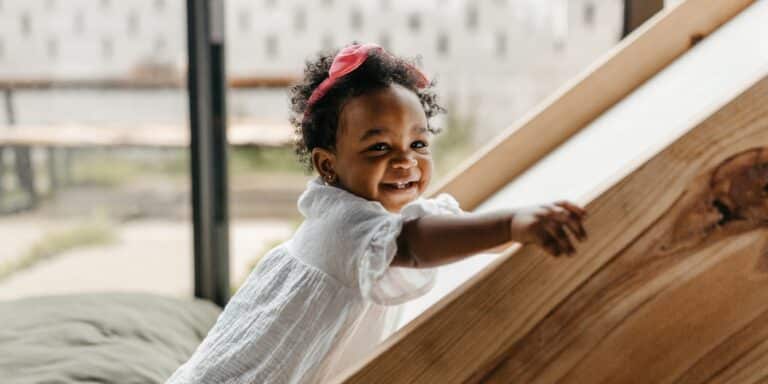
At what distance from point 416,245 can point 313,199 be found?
7.1 inches

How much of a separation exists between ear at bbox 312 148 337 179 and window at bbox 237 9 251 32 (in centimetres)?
116

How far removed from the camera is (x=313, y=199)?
767mm

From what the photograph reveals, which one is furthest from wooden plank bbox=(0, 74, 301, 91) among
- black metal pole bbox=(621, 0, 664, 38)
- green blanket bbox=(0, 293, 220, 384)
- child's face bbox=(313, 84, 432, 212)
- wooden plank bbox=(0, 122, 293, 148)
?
child's face bbox=(313, 84, 432, 212)

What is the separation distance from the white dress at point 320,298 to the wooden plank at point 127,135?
117 centimetres

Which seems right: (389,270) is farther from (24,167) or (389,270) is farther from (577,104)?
(24,167)

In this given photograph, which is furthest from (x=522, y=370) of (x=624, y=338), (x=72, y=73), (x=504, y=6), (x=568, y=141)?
(x=72, y=73)

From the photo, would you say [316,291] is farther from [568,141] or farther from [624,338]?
[568,141]

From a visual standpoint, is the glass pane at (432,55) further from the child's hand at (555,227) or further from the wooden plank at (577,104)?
the child's hand at (555,227)

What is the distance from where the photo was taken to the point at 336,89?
29.4 inches

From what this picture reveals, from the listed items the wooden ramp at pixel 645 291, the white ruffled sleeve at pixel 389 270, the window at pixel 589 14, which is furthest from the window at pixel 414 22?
the wooden ramp at pixel 645 291

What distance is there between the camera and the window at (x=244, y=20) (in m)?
1.83

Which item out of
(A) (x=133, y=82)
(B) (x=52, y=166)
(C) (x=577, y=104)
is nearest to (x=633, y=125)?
(C) (x=577, y=104)

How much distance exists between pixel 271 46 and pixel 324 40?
0.48 ft

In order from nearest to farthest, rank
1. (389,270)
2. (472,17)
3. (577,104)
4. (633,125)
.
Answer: (389,270) < (633,125) < (577,104) < (472,17)
